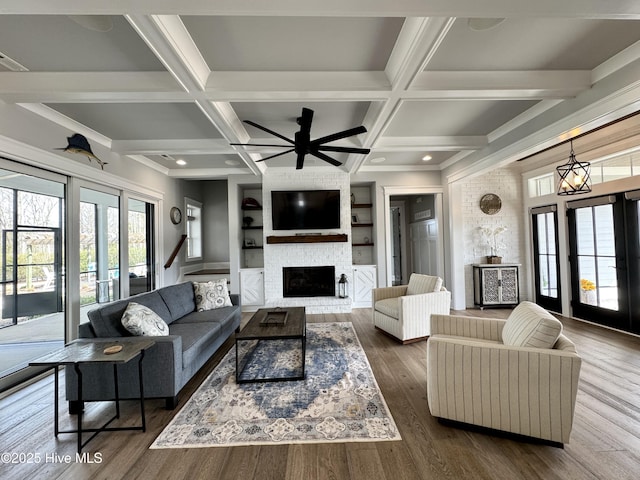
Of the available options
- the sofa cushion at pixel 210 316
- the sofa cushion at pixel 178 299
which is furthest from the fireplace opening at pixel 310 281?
the sofa cushion at pixel 178 299

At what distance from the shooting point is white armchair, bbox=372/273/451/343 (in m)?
3.59

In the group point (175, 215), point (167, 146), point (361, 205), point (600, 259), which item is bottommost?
point (600, 259)

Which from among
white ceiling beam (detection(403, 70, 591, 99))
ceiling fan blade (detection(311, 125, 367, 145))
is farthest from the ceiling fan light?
white ceiling beam (detection(403, 70, 591, 99))

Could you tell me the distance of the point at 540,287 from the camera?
5.33m

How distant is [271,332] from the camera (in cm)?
279

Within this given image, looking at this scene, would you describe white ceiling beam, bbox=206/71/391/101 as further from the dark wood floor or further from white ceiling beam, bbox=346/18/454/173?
the dark wood floor

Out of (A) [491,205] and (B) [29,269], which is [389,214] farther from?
(B) [29,269]

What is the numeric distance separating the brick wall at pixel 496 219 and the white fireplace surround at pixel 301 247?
231 centimetres

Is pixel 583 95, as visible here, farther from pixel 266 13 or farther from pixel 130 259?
pixel 130 259

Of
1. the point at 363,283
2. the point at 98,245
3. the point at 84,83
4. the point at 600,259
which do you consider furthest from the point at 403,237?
the point at 84,83

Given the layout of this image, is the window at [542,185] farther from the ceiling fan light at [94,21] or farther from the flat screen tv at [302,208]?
the ceiling fan light at [94,21]

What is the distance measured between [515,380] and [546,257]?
4.47 m

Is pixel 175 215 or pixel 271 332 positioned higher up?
pixel 175 215

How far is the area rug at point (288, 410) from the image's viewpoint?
1940mm
